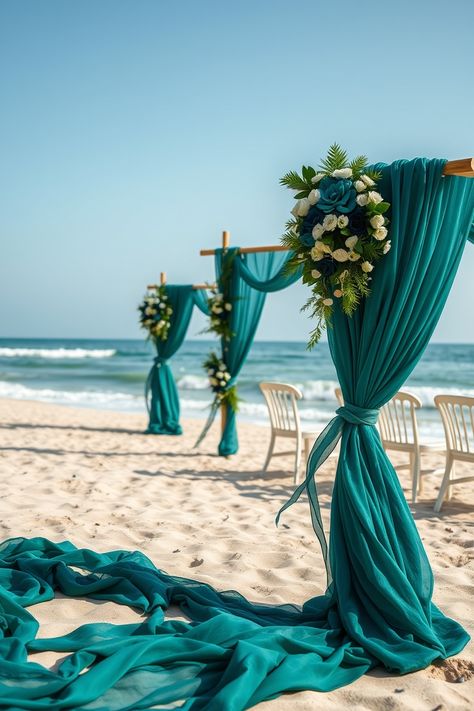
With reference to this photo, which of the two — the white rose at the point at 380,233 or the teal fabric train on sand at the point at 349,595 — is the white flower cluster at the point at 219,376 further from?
the white rose at the point at 380,233

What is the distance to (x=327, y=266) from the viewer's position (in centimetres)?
294

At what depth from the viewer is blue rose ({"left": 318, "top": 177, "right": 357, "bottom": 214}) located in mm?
2834

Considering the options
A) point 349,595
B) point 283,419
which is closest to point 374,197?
point 349,595

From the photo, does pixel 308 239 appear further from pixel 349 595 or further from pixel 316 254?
pixel 349 595

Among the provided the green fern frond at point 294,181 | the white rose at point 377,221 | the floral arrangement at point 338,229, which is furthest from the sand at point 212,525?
the green fern frond at point 294,181

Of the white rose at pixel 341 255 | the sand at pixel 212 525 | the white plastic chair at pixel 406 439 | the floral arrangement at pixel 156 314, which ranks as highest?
the white rose at pixel 341 255

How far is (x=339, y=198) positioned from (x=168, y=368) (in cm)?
767

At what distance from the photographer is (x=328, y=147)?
9.86 feet

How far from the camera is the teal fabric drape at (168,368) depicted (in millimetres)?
10086

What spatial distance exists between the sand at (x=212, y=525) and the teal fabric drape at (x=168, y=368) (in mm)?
1270

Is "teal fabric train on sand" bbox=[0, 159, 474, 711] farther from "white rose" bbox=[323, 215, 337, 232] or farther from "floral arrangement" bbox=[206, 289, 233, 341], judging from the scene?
"floral arrangement" bbox=[206, 289, 233, 341]

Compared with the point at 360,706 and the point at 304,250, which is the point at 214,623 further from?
the point at 304,250

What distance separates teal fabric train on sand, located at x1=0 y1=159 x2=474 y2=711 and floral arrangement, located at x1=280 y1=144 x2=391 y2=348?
0.30ft

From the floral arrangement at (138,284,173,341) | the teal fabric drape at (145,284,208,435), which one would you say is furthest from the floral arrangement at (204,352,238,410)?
the floral arrangement at (138,284,173,341)
